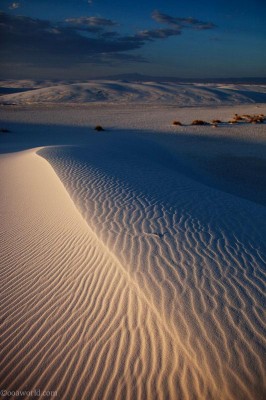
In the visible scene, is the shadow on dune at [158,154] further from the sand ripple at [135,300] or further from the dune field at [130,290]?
the sand ripple at [135,300]

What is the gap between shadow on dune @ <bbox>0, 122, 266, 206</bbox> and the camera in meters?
10.5

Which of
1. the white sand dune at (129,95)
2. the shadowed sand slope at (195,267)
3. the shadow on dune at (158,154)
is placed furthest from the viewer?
the white sand dune at (129,95)

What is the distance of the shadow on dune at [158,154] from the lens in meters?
10.5

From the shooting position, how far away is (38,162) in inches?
A: 435

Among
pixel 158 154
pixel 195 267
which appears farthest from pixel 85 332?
pixel 158 154

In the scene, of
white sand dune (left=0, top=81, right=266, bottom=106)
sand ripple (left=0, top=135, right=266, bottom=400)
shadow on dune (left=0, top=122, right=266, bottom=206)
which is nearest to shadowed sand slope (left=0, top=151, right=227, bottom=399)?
sand ripple (left=0, top=135, right=266, bottom=400)

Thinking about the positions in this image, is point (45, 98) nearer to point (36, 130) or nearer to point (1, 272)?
point (36, 130)

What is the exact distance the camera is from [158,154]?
14656 mm

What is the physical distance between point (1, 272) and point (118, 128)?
1862 cm

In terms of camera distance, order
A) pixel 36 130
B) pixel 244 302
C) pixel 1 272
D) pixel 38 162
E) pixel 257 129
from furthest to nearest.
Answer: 1. pixel 36 130
2. pixel 257 129
3. pixel 38 162
4. pixel 1 272
5. pixel 244 302

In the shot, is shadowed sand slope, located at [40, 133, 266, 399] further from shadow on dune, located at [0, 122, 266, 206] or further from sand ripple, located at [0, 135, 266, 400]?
shadow on dune, located at [0, 122, 266, 206]

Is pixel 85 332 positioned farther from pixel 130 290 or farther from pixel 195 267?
pixel 195 267

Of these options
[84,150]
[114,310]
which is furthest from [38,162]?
[114,310]

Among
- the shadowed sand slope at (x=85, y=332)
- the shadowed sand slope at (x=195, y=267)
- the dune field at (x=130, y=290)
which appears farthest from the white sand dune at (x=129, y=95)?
the shadowed sand slope at (x=85, y=332)
